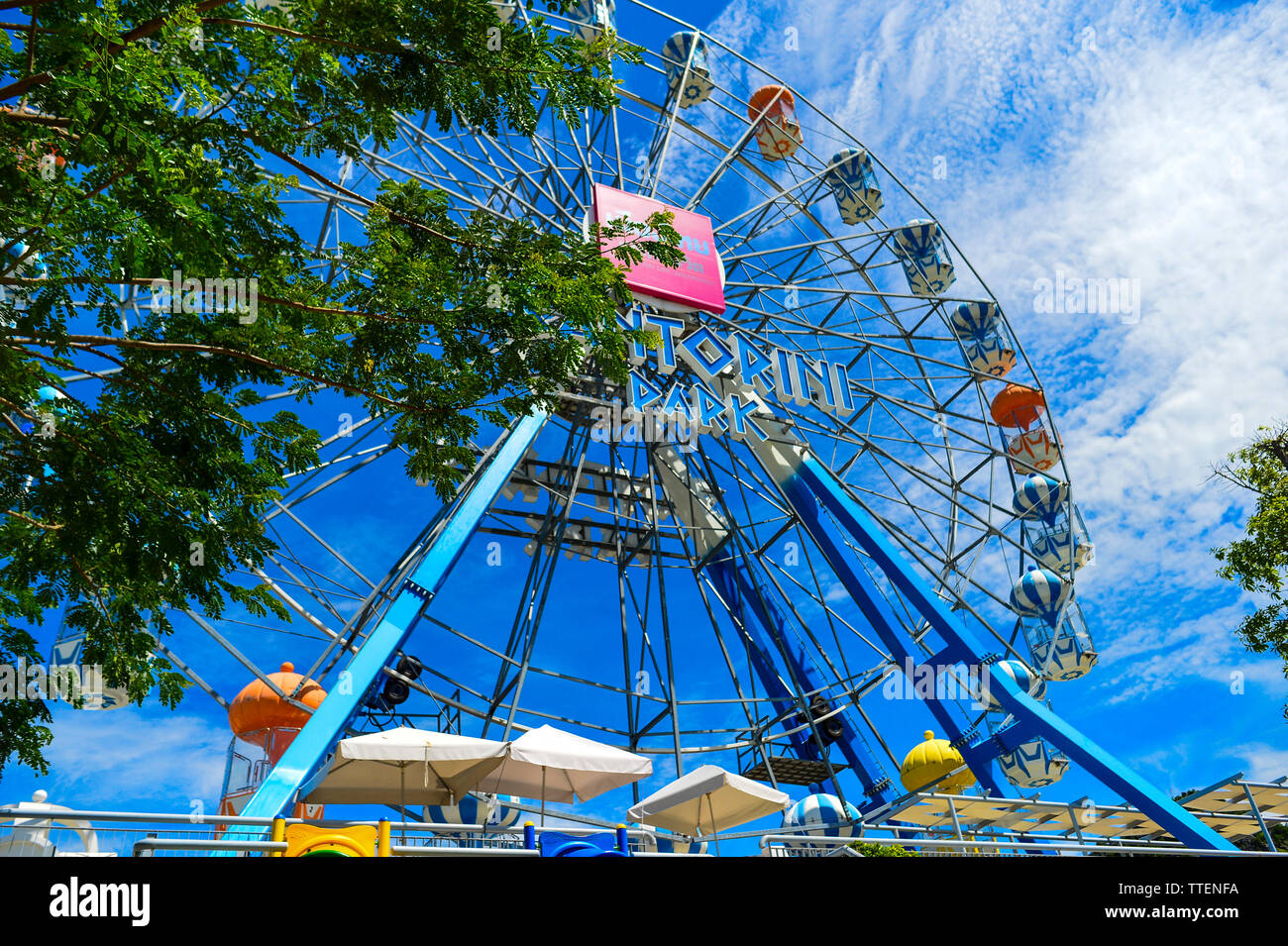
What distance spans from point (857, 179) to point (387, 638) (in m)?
15.4

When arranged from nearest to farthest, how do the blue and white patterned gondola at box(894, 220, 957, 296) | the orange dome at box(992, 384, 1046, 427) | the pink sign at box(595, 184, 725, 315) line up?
the pink sign at box(595, 184, 725, 315) < the orange dome at box(992, 384, 1046, 427) < the blue and white patterned gondola at box(894, 220, 957, 296)

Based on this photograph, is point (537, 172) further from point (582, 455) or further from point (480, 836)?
point (480, 836)

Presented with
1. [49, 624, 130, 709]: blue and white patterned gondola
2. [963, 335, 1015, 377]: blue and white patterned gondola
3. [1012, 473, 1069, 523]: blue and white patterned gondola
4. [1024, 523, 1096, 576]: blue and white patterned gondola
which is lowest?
[49, 624, 130, 709]: blue and white patterned gondola

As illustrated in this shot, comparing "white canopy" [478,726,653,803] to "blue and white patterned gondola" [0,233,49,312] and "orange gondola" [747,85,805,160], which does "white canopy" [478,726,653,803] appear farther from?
"orange gondola" [747,85,805,160]

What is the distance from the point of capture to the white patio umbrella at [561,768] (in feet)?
37.2

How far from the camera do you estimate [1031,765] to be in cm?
1525

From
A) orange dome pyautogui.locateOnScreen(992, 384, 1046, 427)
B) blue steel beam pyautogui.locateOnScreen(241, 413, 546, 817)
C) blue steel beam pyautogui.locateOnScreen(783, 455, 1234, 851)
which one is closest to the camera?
blue steel beam pyautogui.locateOnScreen(241, 413, 546, 817)

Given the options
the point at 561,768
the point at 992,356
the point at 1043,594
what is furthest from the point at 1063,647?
the point at 561,768

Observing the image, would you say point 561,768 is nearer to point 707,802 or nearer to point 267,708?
point 707,802

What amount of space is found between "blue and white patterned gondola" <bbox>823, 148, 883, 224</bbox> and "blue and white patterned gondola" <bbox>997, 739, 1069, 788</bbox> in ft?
40.1

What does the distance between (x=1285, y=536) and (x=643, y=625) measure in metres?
11.6

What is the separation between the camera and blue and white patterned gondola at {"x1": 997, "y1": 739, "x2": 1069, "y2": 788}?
49.8 feet

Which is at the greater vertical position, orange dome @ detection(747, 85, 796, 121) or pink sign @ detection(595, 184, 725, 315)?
orange dome @ detection(747, 85, 796, 121)

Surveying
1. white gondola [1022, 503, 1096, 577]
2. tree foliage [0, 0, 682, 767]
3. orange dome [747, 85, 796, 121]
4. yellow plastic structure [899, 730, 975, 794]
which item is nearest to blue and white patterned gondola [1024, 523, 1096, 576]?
white gondola [1022, 503, 1096, 577]
